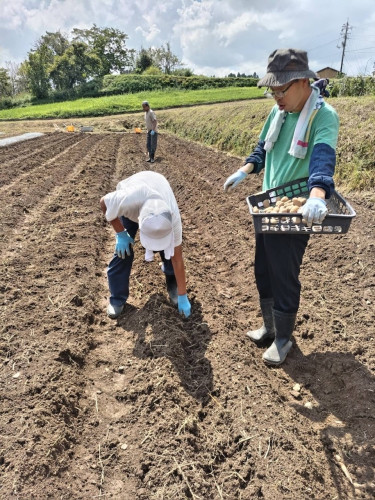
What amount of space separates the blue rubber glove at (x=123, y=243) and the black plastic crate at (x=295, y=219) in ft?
3.63

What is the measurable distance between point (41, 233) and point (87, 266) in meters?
1.34

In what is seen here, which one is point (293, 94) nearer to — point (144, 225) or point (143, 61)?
point (144, 225)

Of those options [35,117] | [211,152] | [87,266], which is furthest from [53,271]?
[35,117]

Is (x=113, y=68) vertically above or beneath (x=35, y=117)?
above

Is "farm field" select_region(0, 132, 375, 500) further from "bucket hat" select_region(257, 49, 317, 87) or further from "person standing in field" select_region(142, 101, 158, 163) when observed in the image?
"person standing in field" select_region(142, 101, 158, 163)

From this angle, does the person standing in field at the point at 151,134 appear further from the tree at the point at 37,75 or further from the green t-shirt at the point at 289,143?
the tree at the point at 37,75

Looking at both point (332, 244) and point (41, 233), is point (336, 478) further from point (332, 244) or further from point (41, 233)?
point (41, 233)

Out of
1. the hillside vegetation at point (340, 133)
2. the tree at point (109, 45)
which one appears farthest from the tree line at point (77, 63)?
the hillside vegetation at point (340, 133)

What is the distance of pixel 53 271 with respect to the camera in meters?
4.21

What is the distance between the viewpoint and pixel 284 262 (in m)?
2.62

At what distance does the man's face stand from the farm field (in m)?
1.85

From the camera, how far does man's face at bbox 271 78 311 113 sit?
7.46ft

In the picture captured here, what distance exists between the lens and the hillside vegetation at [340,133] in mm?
6297

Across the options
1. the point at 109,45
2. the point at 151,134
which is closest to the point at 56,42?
the point at 109,45
